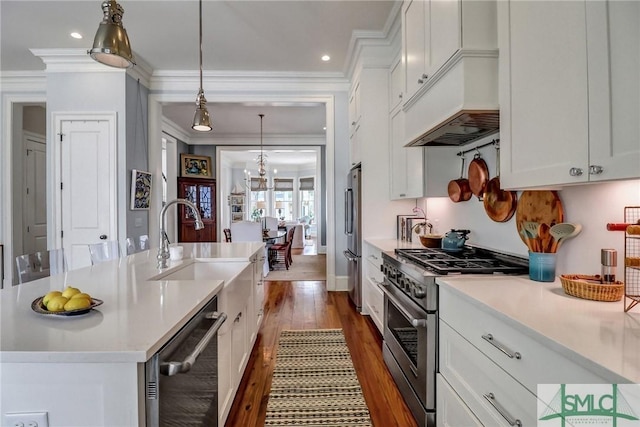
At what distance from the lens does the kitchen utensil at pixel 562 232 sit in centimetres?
145

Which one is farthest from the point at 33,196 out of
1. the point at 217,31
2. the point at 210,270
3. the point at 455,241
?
the point at 455,241

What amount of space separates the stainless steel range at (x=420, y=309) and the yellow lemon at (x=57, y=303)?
1547 millimetres

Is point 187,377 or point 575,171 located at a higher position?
point 575,171

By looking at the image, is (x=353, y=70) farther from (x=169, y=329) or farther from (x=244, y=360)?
(x=169, y=329)

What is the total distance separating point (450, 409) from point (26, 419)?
1567 millimetres

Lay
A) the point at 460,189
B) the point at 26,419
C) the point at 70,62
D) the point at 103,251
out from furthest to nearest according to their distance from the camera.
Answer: the point at 70,62
the point at 103,251
the point at 460,189
the point at 26,419

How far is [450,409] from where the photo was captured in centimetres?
146

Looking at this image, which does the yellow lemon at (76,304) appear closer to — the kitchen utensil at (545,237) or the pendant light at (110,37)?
the pendant light at (110,37)

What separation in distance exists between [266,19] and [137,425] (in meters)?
3.49

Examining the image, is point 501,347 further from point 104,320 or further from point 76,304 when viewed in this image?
point 76,304

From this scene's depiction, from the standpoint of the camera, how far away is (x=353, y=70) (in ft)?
13.5

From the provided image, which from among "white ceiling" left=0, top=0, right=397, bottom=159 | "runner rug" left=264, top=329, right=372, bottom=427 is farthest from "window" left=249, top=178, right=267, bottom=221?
"runner rug" left=264, top=329, right=372, bottom=427

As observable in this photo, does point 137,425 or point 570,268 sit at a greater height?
point 570,268

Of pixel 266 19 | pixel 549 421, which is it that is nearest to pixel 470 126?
pixel 549 421
